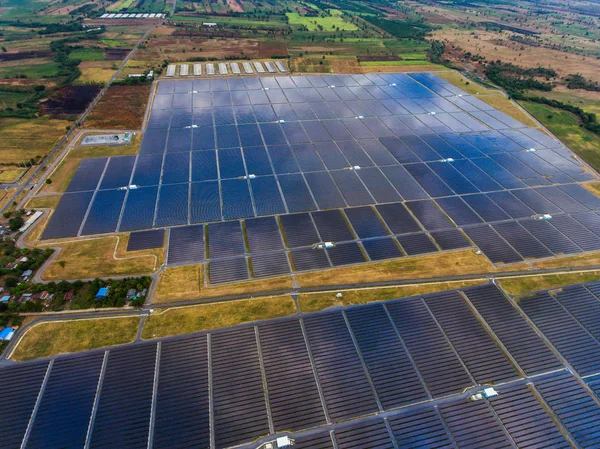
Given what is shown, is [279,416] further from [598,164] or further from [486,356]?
[598,164]

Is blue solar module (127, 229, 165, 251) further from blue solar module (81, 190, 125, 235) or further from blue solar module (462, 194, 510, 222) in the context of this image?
blue solar module (462, 194, 510, 222)

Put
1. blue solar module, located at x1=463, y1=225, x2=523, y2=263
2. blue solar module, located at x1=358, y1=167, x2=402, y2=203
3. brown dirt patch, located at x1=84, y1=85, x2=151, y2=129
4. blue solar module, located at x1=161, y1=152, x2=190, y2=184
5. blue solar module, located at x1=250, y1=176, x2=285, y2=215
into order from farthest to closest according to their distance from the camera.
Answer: brown dirt patch, located at x1=84, y1=85, x2=151, y2=129 → blue solar module, located at x1=161, y1=152, x2=190, y2=184 → blue solar module, located at x1=358, y1=167, x2=402, y2=203 → blue solar module, located at x1=250, y1=176, x2=285, y2=215 → blue solar module, located at x1=463, y1=225, x2=523, y2=263

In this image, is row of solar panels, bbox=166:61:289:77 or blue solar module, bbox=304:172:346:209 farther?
row of solar panels, bbox=166:61:289:77

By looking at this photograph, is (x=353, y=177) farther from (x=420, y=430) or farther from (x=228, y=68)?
(x=228, y=68)

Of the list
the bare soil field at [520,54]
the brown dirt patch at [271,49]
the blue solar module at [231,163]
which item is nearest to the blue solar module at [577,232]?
the blue solar module at [231,163]

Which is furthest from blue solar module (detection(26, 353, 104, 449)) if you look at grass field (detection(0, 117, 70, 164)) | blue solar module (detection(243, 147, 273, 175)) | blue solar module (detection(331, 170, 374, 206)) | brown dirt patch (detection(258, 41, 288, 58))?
brown dirt patch (detection(258, 41, 288, 58))

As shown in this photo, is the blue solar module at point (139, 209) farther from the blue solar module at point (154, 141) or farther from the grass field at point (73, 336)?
the grass field at point (73, 336)
